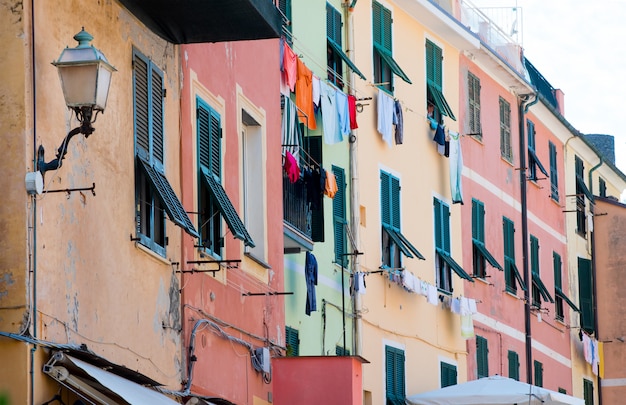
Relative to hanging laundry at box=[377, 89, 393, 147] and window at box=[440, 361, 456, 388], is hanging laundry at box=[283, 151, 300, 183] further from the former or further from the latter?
window at box=[440, 361, 456, 388]

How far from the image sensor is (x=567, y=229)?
125ft

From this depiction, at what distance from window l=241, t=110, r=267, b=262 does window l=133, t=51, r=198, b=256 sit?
3249 mm

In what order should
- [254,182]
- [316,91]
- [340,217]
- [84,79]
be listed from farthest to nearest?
[340,217], [316,91], [254,182], [84,79]

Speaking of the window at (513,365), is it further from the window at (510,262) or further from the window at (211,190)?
the window at (211,190)

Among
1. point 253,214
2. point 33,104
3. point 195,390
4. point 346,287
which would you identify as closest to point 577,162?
point 346,287

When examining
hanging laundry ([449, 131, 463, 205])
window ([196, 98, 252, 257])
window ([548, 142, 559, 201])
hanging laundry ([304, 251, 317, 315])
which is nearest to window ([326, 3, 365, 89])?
hanging laundry ([304, 251, 317, 315])

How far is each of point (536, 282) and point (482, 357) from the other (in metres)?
4.56

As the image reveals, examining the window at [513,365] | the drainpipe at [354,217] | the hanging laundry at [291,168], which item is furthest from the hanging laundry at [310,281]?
the window at [513,365]

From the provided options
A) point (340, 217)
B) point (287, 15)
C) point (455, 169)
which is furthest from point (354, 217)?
point (455, 169)

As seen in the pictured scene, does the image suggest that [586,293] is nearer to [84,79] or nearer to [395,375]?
[395,375]

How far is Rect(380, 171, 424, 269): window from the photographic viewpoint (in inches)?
1015

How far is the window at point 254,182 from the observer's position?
17.9m

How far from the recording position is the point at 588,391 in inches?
1506

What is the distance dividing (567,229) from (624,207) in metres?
2.55
